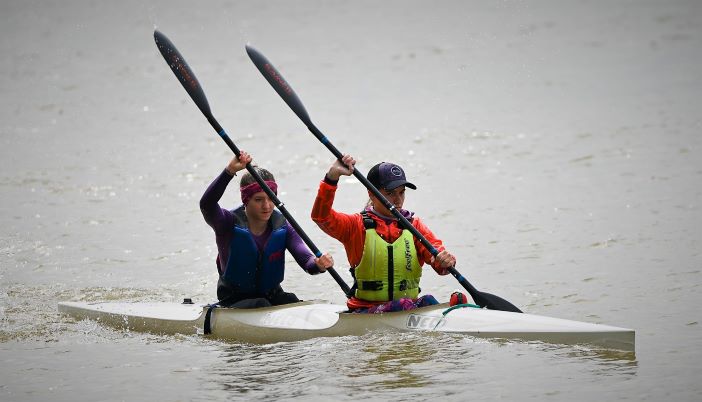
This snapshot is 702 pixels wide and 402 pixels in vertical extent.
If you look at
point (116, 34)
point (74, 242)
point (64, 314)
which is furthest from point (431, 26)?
point (64, 314)

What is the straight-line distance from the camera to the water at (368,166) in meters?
6.28

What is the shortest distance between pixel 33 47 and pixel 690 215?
16.2m

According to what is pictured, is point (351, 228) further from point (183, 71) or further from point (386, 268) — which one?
point (183, 71)

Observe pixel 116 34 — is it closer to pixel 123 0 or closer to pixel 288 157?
pixel 123 0

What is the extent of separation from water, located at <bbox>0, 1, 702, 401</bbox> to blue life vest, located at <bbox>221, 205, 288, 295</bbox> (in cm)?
42

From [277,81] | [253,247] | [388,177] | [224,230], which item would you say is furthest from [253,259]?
[277,81]

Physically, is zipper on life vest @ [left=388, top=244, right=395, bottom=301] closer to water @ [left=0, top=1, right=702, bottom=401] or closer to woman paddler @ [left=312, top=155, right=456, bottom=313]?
woman paddler @ [left=312, top=155, right=456, bottom=313]

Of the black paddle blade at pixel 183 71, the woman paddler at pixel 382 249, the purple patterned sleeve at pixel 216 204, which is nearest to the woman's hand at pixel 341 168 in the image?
the woman paddler at pixel 382 249

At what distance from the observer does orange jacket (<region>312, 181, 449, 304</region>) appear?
6387mm

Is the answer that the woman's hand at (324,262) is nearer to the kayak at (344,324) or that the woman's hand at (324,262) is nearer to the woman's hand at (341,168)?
the kayak at (344,324)

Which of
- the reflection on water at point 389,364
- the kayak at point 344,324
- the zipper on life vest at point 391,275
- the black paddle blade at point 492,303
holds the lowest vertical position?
the reflection on water at point 389,364

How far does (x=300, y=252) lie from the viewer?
699cm

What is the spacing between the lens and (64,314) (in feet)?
26.5

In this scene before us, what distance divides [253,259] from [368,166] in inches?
318
